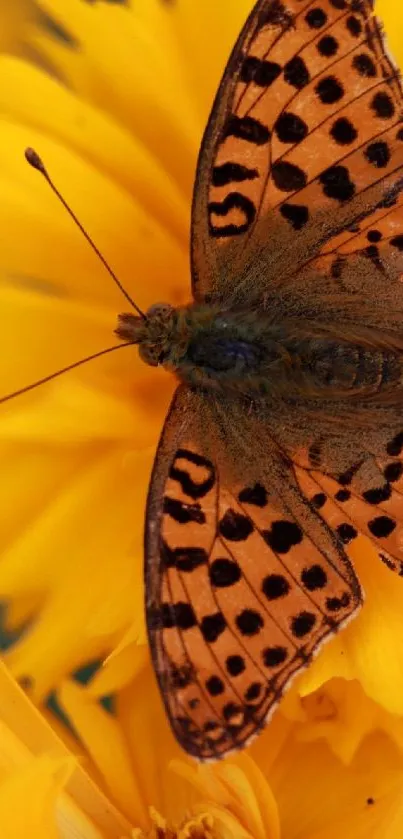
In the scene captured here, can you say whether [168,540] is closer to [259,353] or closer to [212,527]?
[212,527]

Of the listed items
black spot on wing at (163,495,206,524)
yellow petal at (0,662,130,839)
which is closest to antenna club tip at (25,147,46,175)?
black spot on wing at (163,495,206,524)

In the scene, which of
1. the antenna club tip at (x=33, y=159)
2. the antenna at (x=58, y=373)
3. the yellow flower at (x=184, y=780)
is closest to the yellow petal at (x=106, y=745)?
the yellow flower at (x=184, y=780)

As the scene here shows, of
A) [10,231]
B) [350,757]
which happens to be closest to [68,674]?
[350,757]

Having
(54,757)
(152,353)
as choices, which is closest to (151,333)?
(152,353)

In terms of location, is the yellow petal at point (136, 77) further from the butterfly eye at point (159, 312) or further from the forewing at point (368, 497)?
the forewing at point (368, 497)

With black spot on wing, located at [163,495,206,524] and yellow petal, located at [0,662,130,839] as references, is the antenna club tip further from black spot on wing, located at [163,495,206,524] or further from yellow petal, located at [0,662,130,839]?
yellow petal, located at [0,662,130,839]

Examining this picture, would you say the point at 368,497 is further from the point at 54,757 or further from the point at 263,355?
the point at 54,757
